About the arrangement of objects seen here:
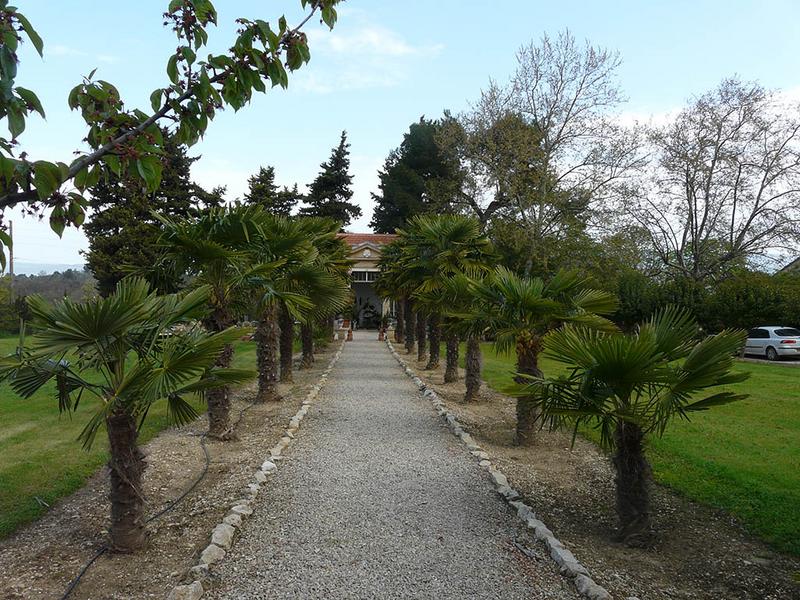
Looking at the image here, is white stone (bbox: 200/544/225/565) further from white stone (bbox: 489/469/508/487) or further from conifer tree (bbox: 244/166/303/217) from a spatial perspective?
conifer tree (bbox: 244/166/303/217)

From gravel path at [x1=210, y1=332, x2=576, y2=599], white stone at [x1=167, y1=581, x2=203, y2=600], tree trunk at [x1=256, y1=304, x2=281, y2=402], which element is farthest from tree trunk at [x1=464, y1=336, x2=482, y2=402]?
white stone at [x1=167, y1=581, x2=203, y2=600]

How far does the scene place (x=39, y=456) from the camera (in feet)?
28.2

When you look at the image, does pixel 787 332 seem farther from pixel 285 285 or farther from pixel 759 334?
pixel 285 285

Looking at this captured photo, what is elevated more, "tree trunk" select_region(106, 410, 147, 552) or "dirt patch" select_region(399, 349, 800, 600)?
"tree trunk" select_region(106, 410, 147, 552)

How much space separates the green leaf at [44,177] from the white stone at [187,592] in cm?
318

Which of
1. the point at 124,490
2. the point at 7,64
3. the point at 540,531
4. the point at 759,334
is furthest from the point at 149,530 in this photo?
the point at 759,334

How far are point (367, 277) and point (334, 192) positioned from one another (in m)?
8.19

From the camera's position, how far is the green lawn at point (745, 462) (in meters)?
6.13

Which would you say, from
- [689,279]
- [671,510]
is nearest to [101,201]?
[689,279]

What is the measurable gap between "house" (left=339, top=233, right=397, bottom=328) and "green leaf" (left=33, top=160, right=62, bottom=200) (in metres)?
43.7

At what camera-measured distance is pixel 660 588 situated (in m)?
4.48

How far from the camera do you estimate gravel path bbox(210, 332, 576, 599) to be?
14.7 feet

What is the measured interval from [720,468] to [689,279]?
27.6 m

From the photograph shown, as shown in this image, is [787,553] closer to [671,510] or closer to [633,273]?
[671,510]
